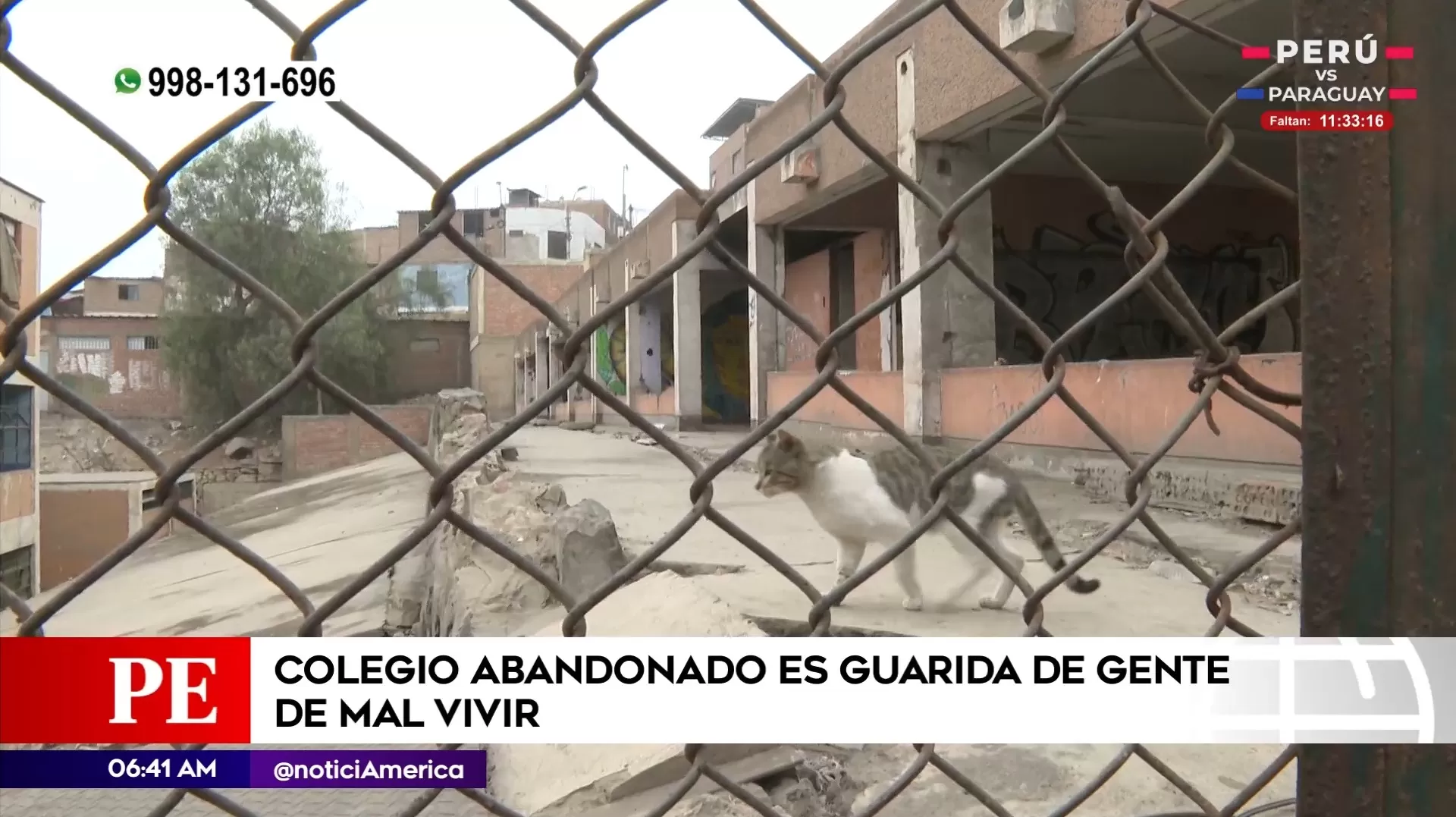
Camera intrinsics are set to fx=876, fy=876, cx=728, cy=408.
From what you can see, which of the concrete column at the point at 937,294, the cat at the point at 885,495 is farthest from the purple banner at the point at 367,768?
the concrete column at the point at 937,294

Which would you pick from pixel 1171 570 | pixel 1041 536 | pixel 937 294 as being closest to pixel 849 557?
pixel 1041 536

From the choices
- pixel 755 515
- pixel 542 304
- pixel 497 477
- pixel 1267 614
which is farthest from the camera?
pixel 497 477

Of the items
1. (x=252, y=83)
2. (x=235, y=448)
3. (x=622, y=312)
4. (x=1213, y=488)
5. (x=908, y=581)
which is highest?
(x=252, y=83)

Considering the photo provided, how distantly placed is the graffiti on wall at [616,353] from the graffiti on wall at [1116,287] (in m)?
9.38

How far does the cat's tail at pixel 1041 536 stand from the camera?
3.01 meters

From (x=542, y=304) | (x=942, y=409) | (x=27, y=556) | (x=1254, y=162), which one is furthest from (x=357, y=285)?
(x=27, y=556)

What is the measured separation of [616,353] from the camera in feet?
64.2

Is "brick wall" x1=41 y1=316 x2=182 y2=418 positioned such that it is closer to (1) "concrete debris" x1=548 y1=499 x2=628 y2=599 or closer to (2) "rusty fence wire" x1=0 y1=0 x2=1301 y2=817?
(2) "rusty fence wire" x1=0 y1=0 x2=1301 y2=817

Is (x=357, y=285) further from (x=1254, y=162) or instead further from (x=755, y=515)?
(x=1254, y=162)

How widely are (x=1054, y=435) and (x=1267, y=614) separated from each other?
3045mm

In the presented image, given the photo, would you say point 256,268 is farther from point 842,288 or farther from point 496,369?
point 496,369

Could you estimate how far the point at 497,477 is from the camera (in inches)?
265

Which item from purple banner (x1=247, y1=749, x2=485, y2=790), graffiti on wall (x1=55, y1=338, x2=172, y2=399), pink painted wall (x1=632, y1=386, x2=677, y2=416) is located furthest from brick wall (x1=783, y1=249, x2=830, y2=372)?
purple banner (x1=247, y1=749, x2=485, y2=790)

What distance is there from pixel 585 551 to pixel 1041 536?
5.80ft
